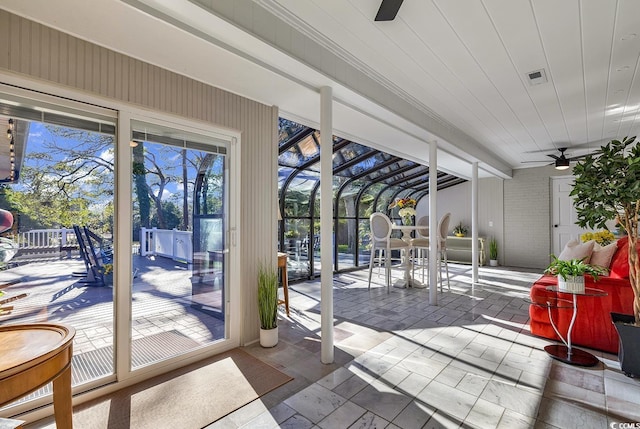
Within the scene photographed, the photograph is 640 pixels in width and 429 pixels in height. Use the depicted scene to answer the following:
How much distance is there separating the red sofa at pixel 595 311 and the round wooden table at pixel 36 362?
3.58m

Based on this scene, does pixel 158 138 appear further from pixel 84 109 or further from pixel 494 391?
pixel 494 391

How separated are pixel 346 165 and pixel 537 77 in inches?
130

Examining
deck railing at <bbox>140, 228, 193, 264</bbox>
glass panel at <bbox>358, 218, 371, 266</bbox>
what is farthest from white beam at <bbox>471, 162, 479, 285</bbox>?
deck railing at <bbox>140, 228, 193, 264</bbox>

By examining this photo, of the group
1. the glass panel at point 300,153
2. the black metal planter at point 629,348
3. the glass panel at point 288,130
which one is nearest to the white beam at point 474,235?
the glass panel at point 300,153

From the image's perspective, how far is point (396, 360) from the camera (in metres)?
2.72

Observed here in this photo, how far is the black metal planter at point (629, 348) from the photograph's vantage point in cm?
240

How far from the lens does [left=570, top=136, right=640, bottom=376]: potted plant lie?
2391 mm

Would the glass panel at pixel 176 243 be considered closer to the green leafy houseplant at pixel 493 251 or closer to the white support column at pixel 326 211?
the white support column at pixel 326 211

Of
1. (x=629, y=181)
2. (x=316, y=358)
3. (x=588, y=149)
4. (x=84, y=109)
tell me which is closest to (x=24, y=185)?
(x=84, y=109)

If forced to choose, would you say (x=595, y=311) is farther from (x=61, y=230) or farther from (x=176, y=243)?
(x=61, y=230)

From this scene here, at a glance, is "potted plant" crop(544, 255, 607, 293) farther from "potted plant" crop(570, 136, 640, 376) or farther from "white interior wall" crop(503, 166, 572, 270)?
"white interior wall" crop(503, 166, 572, 270)

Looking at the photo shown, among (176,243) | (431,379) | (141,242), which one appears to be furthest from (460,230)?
(141,242)

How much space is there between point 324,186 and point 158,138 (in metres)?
1.45

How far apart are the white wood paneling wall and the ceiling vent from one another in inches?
99.9
